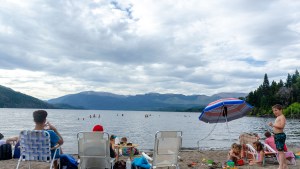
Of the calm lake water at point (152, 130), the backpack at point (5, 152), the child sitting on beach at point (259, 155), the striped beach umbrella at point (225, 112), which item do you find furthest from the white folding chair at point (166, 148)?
the calm lake water at point (152, 130)

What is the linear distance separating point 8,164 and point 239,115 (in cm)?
887

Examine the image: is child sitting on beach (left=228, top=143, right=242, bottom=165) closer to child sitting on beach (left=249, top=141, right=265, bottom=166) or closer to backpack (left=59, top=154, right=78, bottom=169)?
child sitting on beach (left=249, top=141, right=265, bottom=166)

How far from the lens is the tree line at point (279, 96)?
330 feet

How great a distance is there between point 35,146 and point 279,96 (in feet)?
361

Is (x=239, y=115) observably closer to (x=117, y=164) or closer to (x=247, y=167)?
(x=247, y=167)

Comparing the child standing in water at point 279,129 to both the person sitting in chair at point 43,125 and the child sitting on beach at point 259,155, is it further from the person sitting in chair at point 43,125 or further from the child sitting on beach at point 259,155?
the person sitting in chair at point 43,125

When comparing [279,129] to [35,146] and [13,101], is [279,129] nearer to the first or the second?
[35,146]

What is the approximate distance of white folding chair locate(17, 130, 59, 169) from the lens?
662cm

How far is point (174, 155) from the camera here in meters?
7.70

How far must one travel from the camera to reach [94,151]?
7.14m

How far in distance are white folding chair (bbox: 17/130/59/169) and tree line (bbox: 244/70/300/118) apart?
102m

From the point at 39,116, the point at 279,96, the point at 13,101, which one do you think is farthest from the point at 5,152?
the point at 13,101

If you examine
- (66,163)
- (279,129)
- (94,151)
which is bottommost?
(66,163)

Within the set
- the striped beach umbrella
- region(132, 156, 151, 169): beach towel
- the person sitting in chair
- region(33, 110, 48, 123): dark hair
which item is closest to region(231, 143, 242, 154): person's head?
the striped beach umbrella
